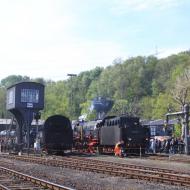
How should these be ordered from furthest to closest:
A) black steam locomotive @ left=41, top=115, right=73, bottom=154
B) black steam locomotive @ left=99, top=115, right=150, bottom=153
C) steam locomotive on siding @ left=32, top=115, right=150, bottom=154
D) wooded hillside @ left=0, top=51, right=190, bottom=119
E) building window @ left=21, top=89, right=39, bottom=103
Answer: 1. wooded hillside @ left=0, top=51, right=190, bottom=119
2. building window @ left=21, top=89, right=39, bottom=103
3. black steam locomotive @ left=41, top=115, right=73, bottom=154
4. steam locomotive on siding @ left=32, top=115, right=150, bottom=154
5. black steam locomotive @ left=99, top=115, right=150, bottom=153

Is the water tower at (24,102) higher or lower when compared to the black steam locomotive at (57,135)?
higher

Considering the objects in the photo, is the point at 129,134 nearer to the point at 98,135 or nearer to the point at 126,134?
the point at 126,134

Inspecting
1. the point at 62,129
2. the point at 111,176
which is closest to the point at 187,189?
the point at 111,176

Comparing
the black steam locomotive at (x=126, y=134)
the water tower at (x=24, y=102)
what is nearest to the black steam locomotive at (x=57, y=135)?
the black steam locomotive at (x=126, y=134)

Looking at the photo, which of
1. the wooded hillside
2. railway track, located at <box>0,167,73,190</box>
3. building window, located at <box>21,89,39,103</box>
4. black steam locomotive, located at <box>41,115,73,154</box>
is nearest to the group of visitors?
black steam locomotive, located at <box>41,115,73,154</box>

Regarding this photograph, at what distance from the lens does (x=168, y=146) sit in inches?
1492

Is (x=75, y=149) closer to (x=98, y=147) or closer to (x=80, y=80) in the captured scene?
(x=98, y=147)

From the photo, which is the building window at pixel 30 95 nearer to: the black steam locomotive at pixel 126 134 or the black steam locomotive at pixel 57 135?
the black steam locomotive at pixel 57 135

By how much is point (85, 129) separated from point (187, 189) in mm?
31465

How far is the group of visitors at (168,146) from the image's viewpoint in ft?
120

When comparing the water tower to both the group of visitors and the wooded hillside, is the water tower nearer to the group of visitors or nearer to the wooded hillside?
the group of visitors

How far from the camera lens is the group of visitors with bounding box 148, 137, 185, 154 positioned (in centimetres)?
3672

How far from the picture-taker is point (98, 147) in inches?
1619

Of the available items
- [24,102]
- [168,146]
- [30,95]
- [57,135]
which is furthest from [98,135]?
[30,95]
